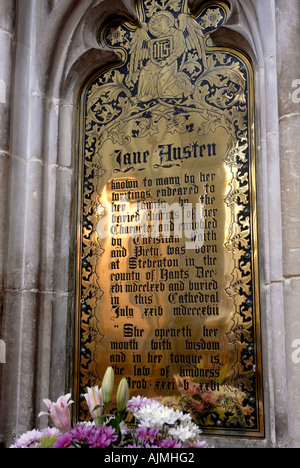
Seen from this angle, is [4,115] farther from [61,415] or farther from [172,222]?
[61,415]

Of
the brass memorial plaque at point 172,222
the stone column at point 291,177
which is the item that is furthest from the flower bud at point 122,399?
the brass memorial plaque at point 172,222

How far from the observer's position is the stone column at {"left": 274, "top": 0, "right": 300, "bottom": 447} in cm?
238

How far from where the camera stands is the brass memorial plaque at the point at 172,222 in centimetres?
282

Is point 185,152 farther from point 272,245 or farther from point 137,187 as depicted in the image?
point 272,245

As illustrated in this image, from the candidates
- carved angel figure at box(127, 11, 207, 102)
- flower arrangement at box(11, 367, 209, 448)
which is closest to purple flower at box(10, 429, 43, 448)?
flower arrangement at box(11, 367, 209, 448)

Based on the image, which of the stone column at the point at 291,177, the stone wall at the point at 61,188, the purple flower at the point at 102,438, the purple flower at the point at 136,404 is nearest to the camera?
the purple flower at the point at 102,438

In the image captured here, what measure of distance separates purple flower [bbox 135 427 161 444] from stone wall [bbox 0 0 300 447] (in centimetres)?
90

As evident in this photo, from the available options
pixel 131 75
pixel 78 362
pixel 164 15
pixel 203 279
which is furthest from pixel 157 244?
pixel 164 15

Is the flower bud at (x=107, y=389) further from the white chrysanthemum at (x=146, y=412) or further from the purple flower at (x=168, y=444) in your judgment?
the purple flower at (x=168, y=444)

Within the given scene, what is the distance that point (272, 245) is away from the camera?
8.86ft
